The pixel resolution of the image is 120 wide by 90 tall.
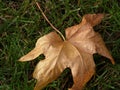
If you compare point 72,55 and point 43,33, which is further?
point 43,33

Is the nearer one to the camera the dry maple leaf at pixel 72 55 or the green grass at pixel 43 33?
the dry maple leaf at pixel 72 55

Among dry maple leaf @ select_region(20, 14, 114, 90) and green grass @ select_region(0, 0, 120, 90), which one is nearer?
dry maple leaf @ select_region(20, 14, 114, 90)

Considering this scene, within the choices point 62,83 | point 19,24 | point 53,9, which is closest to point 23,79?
point 62,83

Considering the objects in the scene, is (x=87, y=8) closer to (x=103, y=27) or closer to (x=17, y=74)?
(x=103, y=27)
